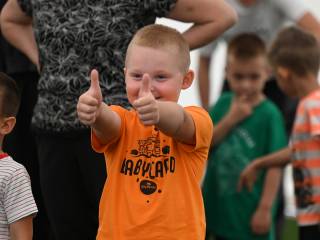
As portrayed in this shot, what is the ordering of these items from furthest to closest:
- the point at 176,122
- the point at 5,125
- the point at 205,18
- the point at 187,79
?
the point at 205,18
the point at 5,125
the point at 187,79
the point at 176,122

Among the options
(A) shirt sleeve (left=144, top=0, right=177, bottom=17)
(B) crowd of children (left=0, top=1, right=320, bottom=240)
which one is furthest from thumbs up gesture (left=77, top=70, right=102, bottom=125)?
(A) shirt sleeve (left=144, top=0, right=177, bottom=17)

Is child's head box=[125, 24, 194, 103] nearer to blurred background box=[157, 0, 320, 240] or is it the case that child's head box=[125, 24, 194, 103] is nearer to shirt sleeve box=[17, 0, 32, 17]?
shirt sleeve box=[17, 0, 32, 17]

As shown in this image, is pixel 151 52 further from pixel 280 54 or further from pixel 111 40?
pixel 280 54

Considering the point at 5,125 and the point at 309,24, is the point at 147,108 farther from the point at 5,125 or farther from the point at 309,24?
the point at 309,24

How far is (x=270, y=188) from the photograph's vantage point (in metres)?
5.25

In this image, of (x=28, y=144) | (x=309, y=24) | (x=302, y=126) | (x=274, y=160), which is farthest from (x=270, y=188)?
(x=28, y=144)

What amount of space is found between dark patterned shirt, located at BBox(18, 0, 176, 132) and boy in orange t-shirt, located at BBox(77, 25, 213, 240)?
19.6 inches

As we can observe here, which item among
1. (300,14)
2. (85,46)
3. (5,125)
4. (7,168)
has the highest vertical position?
(300,14)

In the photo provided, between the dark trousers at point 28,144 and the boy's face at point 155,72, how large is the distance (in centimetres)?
142

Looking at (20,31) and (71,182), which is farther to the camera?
(20,31)

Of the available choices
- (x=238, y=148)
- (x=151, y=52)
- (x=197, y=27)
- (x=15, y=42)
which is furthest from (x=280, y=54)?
(x=151, y=52)

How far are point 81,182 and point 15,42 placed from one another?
759 mm

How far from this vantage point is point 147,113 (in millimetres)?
2891

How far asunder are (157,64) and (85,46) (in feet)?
2.25
